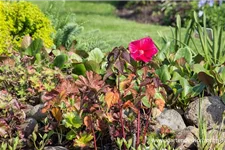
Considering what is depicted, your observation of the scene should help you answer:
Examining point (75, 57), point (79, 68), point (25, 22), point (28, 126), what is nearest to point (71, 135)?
point (28, 126)

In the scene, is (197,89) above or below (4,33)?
below

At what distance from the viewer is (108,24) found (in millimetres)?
10164

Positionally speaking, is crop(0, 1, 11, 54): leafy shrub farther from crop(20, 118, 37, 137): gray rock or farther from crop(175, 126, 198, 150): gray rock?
crop(175, 126, 198, 150): gray rock

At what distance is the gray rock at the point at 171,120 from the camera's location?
384 cm

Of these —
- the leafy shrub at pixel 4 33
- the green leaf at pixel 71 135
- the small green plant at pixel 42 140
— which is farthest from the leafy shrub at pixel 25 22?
the green leaf at pixel 71 135

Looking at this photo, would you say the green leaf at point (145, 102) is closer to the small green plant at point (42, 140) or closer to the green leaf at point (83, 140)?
the green leaf at point (83, 140)

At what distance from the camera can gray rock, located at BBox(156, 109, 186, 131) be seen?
3838mm

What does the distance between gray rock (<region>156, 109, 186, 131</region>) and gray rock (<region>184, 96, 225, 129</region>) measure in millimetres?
80

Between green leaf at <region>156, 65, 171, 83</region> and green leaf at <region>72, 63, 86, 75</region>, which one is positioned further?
green leaf at <region>72, 63, 86, 75</region>

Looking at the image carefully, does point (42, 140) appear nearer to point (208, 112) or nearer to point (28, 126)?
point (28, 126)

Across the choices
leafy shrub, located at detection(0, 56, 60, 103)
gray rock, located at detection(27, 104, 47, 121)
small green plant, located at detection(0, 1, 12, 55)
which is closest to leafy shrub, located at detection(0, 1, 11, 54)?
small green plant, located at detection(0, 1, 12, 55)

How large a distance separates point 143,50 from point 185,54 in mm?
786

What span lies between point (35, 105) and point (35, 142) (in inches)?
15.3

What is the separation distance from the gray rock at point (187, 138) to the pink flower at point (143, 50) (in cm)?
51
